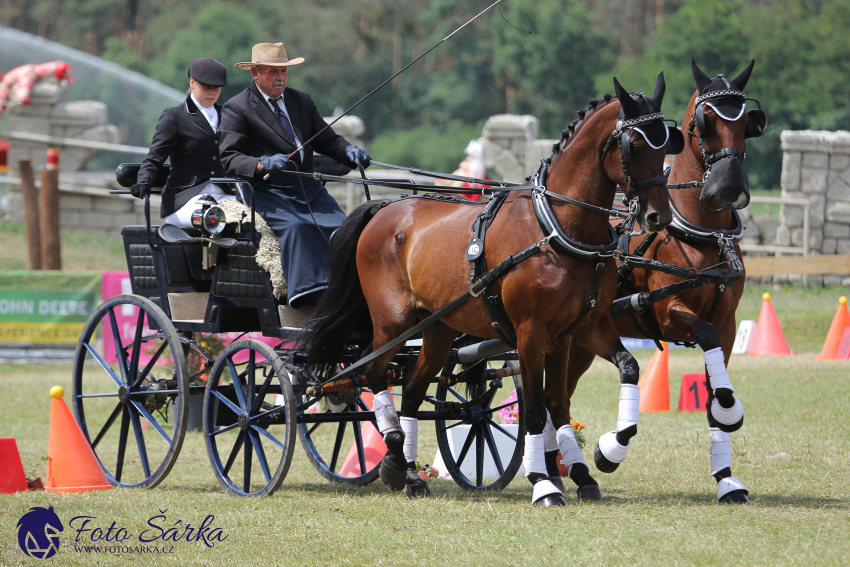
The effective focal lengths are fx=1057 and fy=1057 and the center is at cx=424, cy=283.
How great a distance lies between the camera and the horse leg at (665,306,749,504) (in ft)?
19.2

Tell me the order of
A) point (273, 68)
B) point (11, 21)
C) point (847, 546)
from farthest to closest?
point (11, 21)
point (273, 68)
point (847, 546)

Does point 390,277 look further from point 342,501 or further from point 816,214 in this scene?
point 816,214

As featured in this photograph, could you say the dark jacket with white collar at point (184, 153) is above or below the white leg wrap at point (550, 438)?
above

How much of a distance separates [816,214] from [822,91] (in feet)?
69.3

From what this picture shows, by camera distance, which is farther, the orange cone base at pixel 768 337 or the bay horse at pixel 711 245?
the orange cone base at pixel 768 337

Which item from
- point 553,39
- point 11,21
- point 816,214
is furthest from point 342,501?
point 11,21

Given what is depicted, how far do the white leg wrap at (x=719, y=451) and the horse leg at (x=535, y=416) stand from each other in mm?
921

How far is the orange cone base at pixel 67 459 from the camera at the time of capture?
693cm

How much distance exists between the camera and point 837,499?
19.5 ft

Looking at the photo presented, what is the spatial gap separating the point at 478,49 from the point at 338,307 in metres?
46.9

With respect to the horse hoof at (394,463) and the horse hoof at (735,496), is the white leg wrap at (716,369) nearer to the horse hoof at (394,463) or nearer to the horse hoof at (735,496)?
the horse hoof at (735,496)

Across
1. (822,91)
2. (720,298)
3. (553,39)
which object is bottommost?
(720,298)

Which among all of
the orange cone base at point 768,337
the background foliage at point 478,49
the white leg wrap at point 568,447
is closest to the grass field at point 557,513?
the white leg wrap at point 568,447

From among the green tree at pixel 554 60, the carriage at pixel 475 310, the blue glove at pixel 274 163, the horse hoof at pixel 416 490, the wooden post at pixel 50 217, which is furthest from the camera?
the green tree at pixel 554 60
